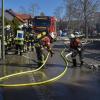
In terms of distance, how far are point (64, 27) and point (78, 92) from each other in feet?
309

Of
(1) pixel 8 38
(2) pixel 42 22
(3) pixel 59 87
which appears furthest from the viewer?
(2) pixel 42 22

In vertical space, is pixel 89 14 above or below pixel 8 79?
above

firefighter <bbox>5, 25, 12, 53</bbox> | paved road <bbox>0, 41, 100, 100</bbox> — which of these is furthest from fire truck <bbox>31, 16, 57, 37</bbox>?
paved road <bbox>0, 41, 100, 100</bbox>

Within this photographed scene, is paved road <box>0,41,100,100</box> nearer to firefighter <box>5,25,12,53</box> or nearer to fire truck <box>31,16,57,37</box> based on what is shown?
firefighter <box>5,25,12,53</box>

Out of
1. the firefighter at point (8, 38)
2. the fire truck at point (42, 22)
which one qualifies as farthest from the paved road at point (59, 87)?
the fire truck at point (42, 22)

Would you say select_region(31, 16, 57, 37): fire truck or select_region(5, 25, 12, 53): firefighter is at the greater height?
select_region(31, 16, 57, 37): fire truck

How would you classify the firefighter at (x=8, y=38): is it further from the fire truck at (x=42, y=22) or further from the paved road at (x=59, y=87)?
the fire truck at (x=42, y=22)

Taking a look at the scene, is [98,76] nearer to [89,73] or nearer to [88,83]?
[89,73]

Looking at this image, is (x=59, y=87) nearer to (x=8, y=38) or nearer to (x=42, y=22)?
(x=8, y=38)

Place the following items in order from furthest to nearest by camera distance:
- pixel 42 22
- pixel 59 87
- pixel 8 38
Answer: pixel 42 22 → pixel 8 38 → pixel 59 87

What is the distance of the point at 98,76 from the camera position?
604 inches

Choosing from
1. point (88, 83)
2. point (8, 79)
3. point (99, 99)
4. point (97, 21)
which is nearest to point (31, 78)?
point (8, 79)

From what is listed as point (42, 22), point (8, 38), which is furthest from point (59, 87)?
point (42, 22)

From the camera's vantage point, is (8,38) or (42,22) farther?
(42,22)
